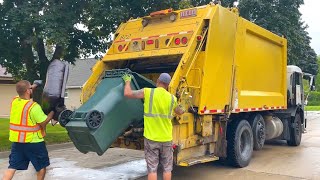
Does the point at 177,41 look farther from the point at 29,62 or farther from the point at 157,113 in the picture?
the point at 29,62

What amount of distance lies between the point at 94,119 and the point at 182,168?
118 inches

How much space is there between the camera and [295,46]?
1925 centimetres

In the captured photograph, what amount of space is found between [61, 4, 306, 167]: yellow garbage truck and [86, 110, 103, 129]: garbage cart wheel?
0.01 m

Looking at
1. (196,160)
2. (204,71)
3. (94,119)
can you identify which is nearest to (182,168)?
(196,160)

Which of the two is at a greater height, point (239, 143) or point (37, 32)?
point (37, 32)

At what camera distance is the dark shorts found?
5.02m

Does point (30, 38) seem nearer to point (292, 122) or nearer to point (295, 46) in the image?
point (292, 122)

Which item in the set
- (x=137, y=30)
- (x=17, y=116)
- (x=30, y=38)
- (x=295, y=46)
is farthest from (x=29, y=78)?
(x=295, y=46)

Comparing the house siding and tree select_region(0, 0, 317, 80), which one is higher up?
tree select_region(0, 0, 317, 80)

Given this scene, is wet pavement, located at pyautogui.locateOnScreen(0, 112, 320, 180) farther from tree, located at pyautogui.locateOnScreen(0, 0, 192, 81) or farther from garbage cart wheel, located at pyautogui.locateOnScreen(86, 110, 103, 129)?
tree, located at pyautogui.locateOnScreen(0, 0, 192, 81)

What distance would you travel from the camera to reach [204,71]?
19.9 ft

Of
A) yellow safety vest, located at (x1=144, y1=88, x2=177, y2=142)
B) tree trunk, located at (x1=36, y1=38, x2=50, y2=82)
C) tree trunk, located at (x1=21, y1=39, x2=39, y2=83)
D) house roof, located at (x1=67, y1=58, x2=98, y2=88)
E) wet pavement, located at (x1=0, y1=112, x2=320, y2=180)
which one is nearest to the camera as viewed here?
yellow safety vest, located at (x1=144, y1=88, x2=177, y2=142)

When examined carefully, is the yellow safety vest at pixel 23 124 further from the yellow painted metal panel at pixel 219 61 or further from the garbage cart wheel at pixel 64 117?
the yellow painted metal panel at pixel 219 61

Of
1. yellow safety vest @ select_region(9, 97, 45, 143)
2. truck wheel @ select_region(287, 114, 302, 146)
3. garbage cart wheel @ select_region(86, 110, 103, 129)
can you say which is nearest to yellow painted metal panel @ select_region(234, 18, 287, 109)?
truck wheel @ select_region(287, 114, 302, 146)
